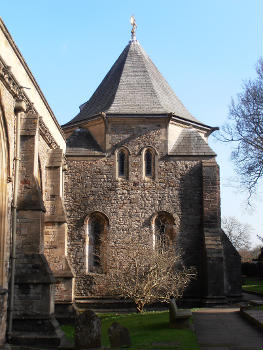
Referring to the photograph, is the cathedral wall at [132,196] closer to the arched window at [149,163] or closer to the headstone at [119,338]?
the arched window at [149,163]

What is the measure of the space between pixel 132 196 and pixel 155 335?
10102 millimetres

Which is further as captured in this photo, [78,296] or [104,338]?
[78,296]

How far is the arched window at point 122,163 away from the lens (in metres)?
23.6

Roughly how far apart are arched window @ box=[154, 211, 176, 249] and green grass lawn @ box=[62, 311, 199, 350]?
5.26 m

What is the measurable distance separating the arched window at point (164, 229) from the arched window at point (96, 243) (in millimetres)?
2154

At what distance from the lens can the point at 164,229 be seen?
23156 mm

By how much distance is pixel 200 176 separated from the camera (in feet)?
76.8

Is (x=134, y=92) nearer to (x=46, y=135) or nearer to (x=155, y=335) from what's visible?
(x=46, y=135)

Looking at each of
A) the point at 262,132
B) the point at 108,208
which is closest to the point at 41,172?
the point at 108,208

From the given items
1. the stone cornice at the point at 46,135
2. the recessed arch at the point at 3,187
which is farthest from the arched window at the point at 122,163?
the recessed arch at the point at 3,187

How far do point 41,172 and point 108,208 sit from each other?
4.81 m

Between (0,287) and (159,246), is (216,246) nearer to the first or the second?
(159,246)

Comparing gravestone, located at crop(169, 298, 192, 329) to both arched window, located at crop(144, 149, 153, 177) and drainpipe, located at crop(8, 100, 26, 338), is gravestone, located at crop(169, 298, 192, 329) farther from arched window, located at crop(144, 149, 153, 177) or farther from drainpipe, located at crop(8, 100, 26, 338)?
arched window, located at crop(144, 149, 153, 177)

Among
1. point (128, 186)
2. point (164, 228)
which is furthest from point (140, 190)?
point (164, 228)
